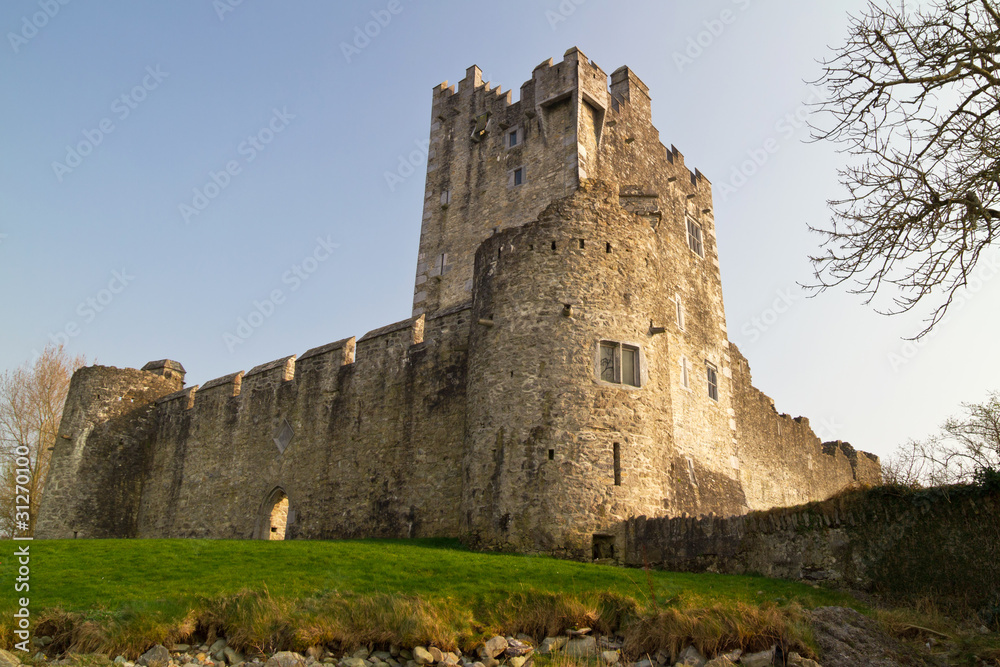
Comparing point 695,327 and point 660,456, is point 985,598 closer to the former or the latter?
point 660,456

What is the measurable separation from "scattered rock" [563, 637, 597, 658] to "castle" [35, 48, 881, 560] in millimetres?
4780

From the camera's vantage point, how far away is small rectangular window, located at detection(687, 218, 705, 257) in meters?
27.2

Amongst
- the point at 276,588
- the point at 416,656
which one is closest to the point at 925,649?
the point at 416,656

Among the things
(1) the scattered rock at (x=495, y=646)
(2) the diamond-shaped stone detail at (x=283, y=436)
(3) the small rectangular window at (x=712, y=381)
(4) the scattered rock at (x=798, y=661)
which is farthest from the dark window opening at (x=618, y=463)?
(2) the diamond-shaped stone detail at (x=283, y=436)

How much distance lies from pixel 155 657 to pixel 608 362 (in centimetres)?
1022

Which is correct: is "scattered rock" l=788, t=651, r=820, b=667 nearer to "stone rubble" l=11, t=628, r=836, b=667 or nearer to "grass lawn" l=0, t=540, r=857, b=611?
"stone rubble" l=11, t=628, r=836, b=667

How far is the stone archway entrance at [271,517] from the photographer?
2338 cm

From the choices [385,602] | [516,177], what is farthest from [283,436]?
[385,602]

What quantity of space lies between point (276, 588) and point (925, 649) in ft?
27.8

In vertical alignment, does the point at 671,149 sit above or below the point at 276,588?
above

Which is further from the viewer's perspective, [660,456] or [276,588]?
[660,456]

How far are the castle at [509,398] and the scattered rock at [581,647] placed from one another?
4780 mm

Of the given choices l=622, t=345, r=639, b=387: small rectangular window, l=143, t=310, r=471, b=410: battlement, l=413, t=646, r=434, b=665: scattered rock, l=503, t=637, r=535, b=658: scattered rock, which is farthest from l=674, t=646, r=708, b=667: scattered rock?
l=143, t=310, r=471, b=410: battlement

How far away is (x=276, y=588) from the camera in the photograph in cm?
1112
